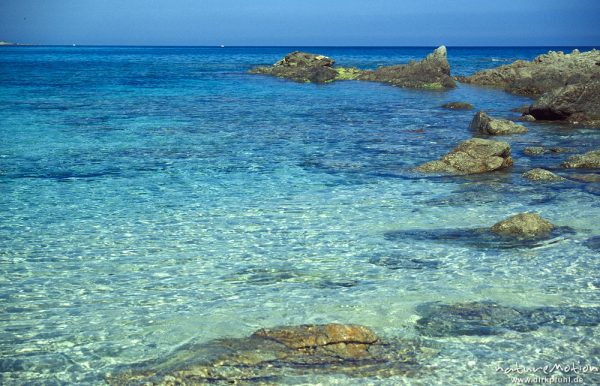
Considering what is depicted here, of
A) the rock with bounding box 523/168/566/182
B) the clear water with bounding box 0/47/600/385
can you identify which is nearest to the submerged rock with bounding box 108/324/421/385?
the clear water with bounding box 0/47/600/385

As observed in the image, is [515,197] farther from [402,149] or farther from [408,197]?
[402,149]

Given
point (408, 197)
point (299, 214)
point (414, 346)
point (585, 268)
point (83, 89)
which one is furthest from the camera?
point (83, 89)

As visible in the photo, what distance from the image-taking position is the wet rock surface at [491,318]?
8024mm

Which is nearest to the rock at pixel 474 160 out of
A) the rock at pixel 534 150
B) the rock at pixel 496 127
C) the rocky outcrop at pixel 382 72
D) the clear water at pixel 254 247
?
the clear water at pixel 254 247

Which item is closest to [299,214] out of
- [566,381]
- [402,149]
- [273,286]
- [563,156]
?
[273,286]

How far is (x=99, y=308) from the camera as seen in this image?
28.7ft

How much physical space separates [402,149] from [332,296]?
1349cm

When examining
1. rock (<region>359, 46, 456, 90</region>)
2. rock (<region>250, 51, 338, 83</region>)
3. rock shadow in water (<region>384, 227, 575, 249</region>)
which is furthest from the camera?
rock (<region>250, 51, 338, 83</region>)

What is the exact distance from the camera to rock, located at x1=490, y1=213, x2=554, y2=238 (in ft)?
38.7

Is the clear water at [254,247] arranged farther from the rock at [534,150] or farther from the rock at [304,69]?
the rock at [304,69]

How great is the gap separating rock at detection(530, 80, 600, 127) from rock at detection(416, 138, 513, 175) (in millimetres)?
12749

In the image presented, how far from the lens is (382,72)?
5816 centimetres

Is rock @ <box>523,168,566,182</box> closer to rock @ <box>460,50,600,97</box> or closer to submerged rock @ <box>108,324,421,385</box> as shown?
submerged rock @ <box>108,324,421,385</box>

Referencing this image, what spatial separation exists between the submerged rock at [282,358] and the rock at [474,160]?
1086cm
